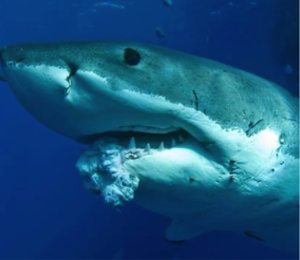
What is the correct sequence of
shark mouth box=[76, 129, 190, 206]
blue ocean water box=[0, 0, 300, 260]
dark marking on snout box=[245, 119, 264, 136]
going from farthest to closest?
blue ocean water box=[0, 0, 300, 260], dark marking on snout box=[245, 119, 264, 136], shark mouth box=[76, 129, 190, 206]

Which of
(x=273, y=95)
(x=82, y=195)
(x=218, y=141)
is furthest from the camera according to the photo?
(x=82, y=195)

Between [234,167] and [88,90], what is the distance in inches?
41.9

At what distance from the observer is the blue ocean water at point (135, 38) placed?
15.1m

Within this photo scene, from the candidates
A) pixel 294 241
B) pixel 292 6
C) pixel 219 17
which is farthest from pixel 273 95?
pixel 219 17

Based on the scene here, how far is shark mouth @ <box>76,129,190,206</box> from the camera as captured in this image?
202 centimetres

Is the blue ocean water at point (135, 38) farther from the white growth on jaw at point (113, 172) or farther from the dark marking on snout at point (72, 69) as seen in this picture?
the dark marking on snout at point (72, 69)

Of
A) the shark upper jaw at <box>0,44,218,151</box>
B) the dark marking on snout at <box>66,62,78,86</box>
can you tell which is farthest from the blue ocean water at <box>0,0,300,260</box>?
the dark marking on snout at <box>66,62,78,86</box>

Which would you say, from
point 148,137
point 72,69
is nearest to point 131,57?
point 72,69

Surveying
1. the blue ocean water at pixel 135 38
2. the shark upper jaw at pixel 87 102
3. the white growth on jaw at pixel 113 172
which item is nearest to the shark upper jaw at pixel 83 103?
the shark upper jaw at pixel 87 102

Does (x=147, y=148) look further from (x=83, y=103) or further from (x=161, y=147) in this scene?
(x=83, y=103)

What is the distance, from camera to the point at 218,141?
2.08m

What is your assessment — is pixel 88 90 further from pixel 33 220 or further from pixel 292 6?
pixel 33 220

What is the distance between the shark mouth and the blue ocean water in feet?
40.8

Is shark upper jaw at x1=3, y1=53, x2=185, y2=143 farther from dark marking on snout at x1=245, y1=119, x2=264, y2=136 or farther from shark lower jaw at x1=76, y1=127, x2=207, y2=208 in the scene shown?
dark marking on snout at x1=245, y1=119, x2=264, y2=136
